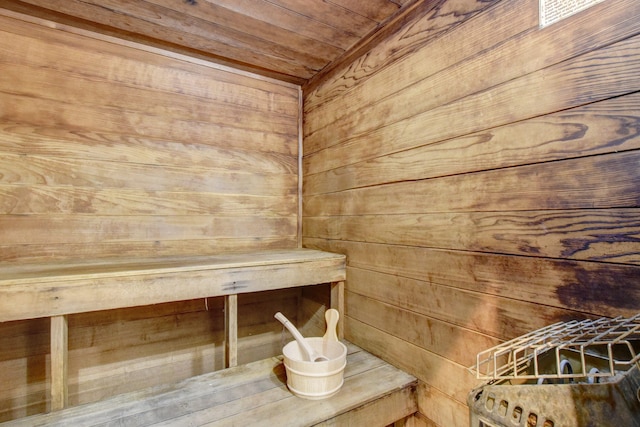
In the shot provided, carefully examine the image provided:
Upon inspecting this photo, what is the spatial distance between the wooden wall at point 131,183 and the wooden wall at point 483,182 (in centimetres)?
64

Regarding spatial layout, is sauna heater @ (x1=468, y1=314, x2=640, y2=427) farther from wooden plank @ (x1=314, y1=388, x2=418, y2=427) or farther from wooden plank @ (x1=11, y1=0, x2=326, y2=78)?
wooden plank @ (x1=11, y1=0, x2=326, y2=78)

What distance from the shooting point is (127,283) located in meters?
1.26

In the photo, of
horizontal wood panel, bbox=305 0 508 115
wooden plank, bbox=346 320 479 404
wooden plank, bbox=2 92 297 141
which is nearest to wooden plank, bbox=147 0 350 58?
horizontal wood panel, bbox=305 0 508 115

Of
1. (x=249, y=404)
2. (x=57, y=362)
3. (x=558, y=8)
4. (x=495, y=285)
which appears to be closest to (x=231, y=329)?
(x=249, y=404)

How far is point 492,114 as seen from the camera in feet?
3.58

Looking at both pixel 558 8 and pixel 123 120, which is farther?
pixel 123 120

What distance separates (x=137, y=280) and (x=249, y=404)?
0.65m

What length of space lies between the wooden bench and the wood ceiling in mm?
1143

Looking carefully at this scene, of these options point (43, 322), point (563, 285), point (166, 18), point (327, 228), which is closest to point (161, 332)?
point (43, 322)

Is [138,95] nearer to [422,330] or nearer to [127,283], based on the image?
[127,283]

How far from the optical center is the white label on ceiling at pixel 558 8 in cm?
88

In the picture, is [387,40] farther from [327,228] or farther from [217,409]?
[217,409]

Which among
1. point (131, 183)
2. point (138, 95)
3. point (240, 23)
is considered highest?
point (240, 23)

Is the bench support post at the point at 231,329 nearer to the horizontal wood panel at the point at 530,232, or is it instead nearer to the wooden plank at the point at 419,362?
the wooden plank at the point at 419,362
